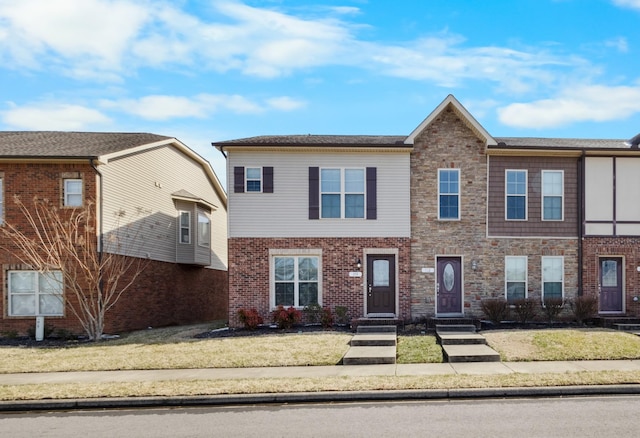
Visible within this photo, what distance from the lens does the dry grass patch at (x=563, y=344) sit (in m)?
12.6

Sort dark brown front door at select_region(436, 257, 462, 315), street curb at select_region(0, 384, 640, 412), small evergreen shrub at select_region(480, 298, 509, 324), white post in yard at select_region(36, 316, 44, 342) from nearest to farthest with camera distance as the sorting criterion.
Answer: street curb at select_region(0, 384, 640, 412), white post in yard at select_region(36, 316, 44, 342), small evergreen shrub at select_region(480, 298, 509, 324), dark brown front door at select_region(436, 257, 462, 315)

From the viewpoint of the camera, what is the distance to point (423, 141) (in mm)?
18797

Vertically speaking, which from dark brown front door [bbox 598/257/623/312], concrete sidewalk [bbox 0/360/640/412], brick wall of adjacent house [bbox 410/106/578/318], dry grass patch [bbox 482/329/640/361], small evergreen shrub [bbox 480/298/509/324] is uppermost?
brick wall of adjacent house [bbox 410/106/578/318]

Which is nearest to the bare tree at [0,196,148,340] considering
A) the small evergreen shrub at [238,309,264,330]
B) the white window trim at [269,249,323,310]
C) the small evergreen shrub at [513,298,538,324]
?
the small evergreen shrub at [238,309,264,330]

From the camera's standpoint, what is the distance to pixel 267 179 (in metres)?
18.5

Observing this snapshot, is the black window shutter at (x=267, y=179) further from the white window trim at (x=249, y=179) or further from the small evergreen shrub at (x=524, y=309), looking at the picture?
the small evergreen shrub at (x=524, y=309)

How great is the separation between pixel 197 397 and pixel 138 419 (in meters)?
1.15

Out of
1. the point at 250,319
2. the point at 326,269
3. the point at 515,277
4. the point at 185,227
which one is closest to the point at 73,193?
the point at 185,227

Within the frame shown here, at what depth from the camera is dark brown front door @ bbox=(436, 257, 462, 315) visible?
61.2 ft

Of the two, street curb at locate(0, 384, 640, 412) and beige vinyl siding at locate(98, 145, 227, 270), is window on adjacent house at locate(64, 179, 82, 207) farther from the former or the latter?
street curb at locate(0, 384, 640, 412)

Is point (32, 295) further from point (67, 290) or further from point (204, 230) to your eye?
point (204, 230)

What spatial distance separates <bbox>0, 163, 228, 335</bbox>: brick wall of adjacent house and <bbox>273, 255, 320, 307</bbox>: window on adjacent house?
5.36 m

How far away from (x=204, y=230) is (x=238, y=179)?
25.6ft

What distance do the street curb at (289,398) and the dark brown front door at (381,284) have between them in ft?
29.1
